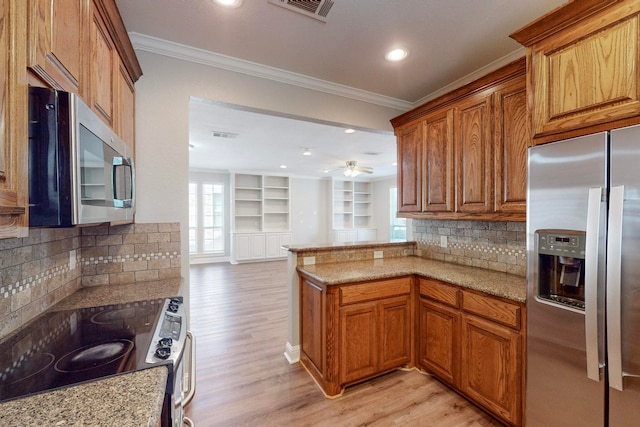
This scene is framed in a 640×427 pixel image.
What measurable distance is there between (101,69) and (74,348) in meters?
1.28

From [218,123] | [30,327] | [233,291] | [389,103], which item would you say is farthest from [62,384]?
[233,291]

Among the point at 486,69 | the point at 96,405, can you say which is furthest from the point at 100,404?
the point at 486,69

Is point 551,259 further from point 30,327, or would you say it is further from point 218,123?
point 218,123

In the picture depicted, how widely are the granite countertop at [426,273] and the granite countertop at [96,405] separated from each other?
1418 mm

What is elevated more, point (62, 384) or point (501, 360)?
point (62, 384)

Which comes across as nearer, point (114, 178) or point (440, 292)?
point (114, 178)

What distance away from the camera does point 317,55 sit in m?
2.18

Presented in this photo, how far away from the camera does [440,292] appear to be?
2203 mm

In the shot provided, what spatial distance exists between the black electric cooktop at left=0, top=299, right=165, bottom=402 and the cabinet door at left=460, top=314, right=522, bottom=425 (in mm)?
1993

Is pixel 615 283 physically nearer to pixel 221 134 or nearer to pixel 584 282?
pixel 584 282

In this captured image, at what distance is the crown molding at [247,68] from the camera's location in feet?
6.59

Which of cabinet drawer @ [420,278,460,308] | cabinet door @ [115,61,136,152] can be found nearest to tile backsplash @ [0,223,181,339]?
cabinet door @ [115,61,136,152]

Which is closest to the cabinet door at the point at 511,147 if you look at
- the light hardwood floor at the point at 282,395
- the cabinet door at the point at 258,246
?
the light hardwood floor at the point at 282,395

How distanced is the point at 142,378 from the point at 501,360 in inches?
79.5
